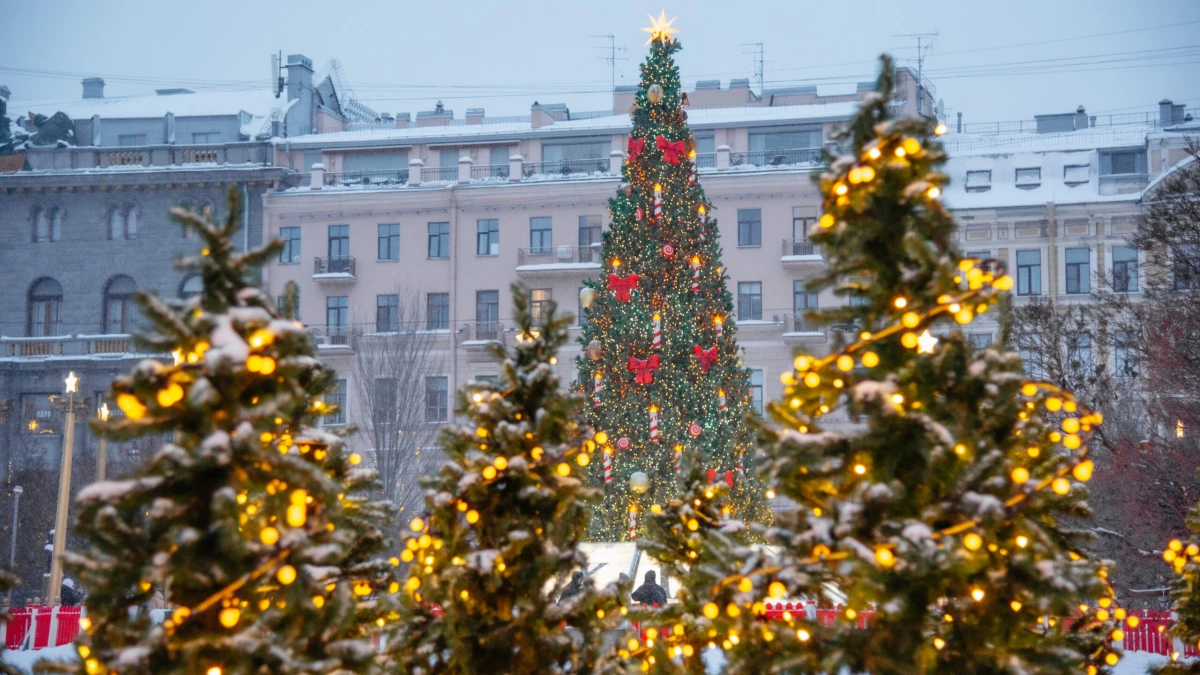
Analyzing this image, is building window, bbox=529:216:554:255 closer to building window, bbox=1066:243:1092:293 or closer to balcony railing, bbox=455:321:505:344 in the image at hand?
balcony railing, bbox=455:321:505:344

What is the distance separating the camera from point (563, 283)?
136ft

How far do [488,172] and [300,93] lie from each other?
8.58m

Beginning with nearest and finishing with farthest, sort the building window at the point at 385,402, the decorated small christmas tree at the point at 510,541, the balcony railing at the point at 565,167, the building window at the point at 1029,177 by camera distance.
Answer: the decorated small christmas tree at the point at 510,541
the building window at the point at 385,402
the building window at the point at 1029,177
the balcony railing at the point at 565,167

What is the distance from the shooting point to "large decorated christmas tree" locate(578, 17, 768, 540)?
66.6 feet

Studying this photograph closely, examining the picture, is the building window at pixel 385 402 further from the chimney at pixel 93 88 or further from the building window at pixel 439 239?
the chimney at pixel 93 88

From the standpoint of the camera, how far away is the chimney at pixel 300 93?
46.8 meters

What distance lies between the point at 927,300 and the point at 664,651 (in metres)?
3.27

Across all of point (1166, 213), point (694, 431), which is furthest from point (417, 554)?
point (1166, 213)

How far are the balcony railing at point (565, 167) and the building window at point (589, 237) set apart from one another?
173 cm

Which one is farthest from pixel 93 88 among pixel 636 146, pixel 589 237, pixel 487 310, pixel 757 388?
pixel 636 146

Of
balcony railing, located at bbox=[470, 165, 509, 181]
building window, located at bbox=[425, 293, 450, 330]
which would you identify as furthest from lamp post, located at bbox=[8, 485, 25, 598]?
balcony railing, located at bbox=[470, 165, 509, 181]

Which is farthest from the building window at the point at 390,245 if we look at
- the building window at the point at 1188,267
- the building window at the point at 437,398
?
the building window at the point at 1188,267

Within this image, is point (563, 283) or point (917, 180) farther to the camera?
point (563, 283)

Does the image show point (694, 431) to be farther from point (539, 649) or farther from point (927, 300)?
point (927, 300)
